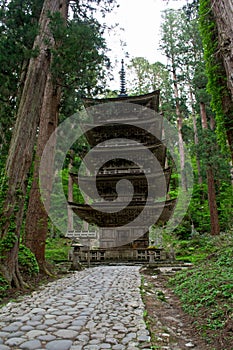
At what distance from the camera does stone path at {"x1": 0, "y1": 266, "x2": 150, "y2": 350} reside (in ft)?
9.00

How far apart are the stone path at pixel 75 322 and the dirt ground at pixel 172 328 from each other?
0.48ft

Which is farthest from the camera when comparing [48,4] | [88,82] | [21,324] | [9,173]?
[88,82]

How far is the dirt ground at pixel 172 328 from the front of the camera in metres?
2.91

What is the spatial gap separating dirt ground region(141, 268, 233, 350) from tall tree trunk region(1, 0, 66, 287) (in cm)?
268

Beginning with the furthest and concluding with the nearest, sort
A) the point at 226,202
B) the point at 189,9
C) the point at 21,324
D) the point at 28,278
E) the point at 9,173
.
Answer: the point at 226,202 → the point at 189,9 → the point at 28,278 → the point at 9,173 → the point at 21,324

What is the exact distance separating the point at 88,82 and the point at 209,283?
6.36m

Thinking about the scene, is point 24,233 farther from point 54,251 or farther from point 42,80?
point 54,251

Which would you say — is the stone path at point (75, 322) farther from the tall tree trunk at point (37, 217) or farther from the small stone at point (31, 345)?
the tall tree trunk at point (37, 217)

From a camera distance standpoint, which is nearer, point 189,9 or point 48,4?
point 48,4

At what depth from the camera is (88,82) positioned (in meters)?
8.70

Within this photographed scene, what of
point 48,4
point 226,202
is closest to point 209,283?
point 48,4

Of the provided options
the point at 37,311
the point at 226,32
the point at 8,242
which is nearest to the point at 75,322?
the point at 37,311

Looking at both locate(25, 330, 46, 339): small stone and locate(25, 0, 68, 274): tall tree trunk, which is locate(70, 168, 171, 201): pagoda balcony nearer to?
locate(25, 0, 68, 274): tall tree trunk

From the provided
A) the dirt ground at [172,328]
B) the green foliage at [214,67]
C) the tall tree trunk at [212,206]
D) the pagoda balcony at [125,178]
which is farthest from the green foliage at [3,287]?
the tall tree trunk at [212,206]
